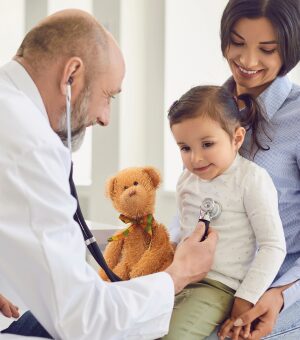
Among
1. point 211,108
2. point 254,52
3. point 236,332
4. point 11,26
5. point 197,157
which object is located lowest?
point 236,332

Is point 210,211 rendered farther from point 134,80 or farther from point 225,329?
point 134,80

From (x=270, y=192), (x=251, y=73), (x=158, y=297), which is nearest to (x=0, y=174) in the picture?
(x=158, y=297)

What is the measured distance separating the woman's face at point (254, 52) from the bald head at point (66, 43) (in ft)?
1.26

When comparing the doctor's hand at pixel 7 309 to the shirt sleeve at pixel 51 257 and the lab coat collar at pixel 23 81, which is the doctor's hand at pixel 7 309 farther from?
the lab coat collar at pixel 23 81

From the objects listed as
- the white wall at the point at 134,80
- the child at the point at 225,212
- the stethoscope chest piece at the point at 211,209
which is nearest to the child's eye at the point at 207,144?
the child at the point at 225,212

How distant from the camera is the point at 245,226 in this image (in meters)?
1.46

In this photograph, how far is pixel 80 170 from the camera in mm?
4320

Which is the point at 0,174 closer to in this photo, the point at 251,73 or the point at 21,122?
the point at 21,122

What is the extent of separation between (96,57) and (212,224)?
477mm

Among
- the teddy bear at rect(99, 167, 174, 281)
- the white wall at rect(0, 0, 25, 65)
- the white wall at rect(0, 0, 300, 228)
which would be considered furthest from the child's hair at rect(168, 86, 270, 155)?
the white wall at rect(0, 0, 25, 65)

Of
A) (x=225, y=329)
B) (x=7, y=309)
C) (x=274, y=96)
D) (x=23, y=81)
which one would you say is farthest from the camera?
(x=274, y=96)

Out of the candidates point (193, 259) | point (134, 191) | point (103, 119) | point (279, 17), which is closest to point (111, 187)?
point (134, 191)

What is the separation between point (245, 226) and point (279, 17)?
0.53 m

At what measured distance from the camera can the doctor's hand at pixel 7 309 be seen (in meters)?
1.50
